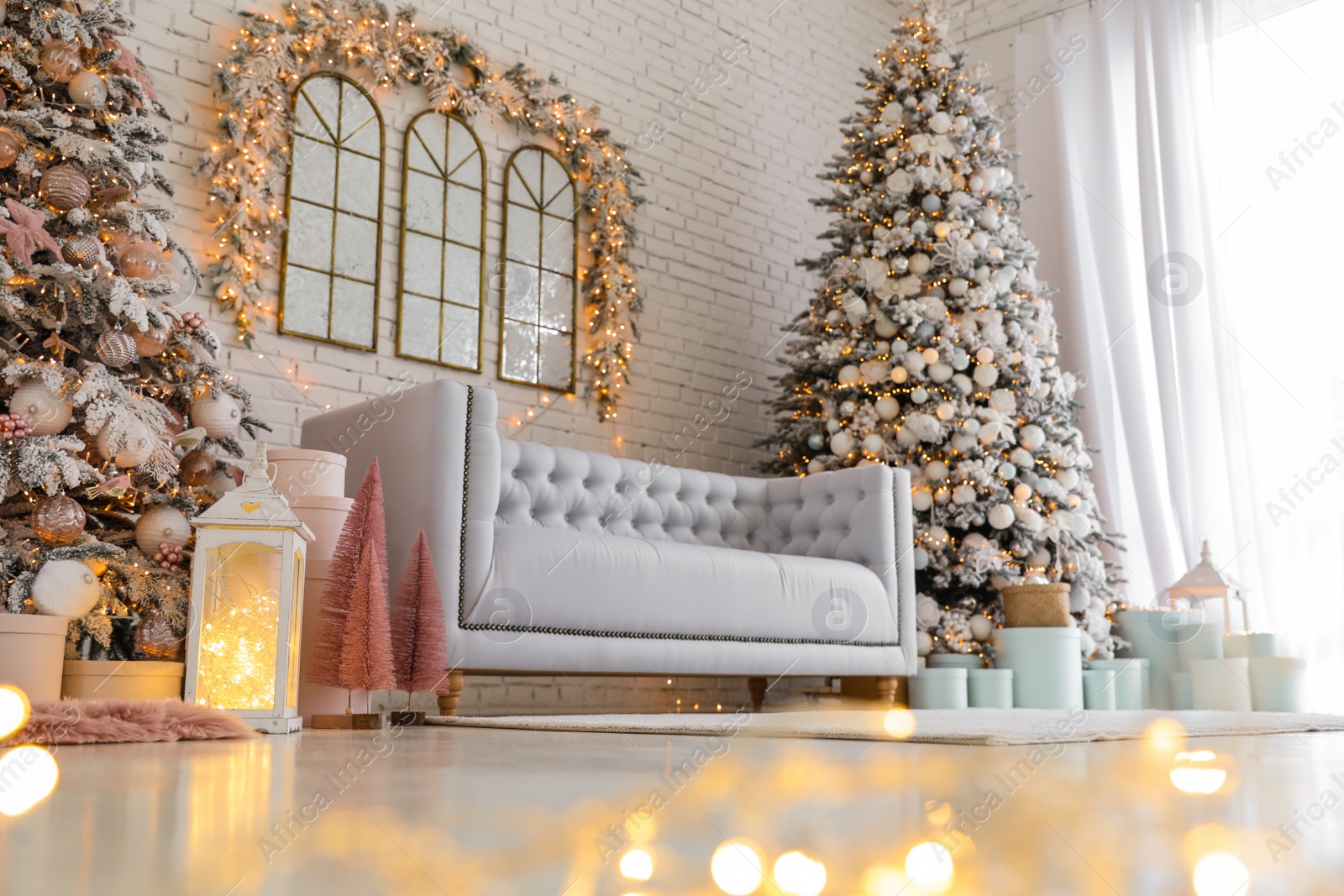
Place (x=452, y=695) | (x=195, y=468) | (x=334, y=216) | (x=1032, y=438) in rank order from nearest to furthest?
(x=452, y=695) < (x=195, y=468) < (x=334, y=216) < (x=1032, y=438)

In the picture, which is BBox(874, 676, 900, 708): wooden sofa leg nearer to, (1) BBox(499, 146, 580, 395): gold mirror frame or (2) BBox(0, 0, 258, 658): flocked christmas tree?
(1) BBox(499, 146, 580, 395): gold mirror frame

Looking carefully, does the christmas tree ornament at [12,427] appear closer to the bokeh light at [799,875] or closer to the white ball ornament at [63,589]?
the white ball ornament at [63,589]

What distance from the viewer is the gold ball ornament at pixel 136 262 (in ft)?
8.76

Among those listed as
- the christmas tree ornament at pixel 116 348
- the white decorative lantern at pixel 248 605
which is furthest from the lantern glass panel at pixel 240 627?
the christmas tree ornament at pixel 116 348

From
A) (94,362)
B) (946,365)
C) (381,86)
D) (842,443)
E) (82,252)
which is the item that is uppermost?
(381,86)

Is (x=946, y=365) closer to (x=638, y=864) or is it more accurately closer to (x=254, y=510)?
(x=254, y=510)

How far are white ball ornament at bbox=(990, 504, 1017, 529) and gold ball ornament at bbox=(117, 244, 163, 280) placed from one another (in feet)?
9.68

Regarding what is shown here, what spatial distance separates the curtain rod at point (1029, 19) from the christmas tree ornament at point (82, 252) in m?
5.06

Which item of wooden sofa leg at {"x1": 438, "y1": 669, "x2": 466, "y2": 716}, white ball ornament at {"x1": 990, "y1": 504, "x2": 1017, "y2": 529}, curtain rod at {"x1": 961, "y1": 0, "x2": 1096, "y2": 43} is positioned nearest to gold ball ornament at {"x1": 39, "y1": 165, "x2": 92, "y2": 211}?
wooden sofa leg at {"x1": 438, "y1": 669, "x2": 466, "y2": 716}

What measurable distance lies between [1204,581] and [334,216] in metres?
3.67

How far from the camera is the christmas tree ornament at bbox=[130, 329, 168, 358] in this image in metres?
2.58

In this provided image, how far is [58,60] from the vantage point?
2645mm

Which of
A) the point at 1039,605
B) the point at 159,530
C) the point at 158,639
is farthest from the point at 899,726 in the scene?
the point at 1039,605

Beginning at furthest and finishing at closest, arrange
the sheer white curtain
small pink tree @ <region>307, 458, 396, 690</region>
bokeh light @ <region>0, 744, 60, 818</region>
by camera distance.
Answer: the sheer white curtain → small pink tree @ <region>307, 458, 396, 690</region> → bokeh light @ <region>0, 744, 60, 818</region>
